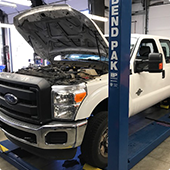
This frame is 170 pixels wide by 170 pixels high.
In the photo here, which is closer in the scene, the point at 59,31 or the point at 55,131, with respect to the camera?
the point at 55,131

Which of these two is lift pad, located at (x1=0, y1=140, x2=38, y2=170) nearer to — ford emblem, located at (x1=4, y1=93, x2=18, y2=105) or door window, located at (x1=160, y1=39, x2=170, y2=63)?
ford emblem, located at (x1=4, y1=93, x2=18, y2=105)

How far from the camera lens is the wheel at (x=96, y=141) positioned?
2379 mm

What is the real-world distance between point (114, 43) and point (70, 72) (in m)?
1.26

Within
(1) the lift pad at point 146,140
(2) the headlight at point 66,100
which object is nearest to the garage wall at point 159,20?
(1) the lift pad at point 146,140

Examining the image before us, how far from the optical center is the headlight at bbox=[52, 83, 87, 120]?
7.01 ft

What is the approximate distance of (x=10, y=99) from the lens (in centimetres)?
241

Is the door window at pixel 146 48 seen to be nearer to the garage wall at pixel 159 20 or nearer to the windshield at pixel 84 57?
the windshield at pixel 84 57

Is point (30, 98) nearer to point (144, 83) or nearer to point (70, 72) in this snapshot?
point (70, 72)

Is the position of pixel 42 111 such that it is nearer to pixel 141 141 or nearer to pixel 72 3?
pixel 141 141

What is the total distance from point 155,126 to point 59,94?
2.43 meters

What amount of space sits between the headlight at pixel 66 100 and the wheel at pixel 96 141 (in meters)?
0.39

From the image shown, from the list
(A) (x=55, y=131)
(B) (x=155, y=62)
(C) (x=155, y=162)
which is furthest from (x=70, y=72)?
(C) (x=155, y=162)

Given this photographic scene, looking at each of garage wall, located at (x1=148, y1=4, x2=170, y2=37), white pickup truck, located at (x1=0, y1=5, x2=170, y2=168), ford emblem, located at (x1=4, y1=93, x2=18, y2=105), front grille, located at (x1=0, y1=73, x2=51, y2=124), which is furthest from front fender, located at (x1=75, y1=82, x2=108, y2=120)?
garage wall, located at (x1=148, y1=4, x2=170, y2=37)

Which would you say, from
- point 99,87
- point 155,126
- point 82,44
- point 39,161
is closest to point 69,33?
point 82,44
